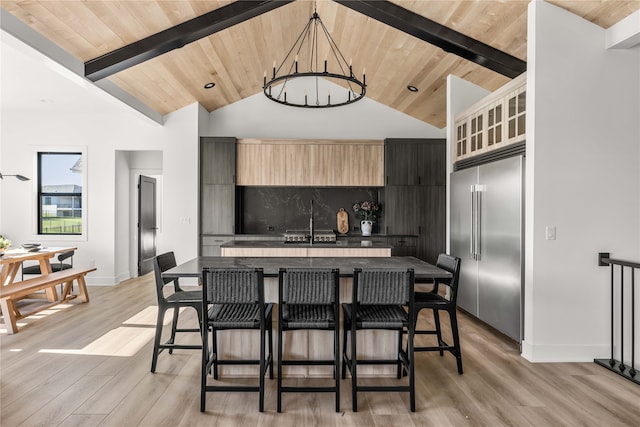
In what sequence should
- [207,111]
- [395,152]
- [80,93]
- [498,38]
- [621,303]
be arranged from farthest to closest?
[207,111] → [395,152] → [80,93] → [498,38] → [621,303]

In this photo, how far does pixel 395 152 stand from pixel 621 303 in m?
3.65

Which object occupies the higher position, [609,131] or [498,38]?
[498,38]

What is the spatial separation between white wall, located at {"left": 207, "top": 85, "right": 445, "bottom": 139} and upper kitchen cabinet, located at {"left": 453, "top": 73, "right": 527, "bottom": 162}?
1.88m

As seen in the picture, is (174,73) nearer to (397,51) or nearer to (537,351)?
(397,51)

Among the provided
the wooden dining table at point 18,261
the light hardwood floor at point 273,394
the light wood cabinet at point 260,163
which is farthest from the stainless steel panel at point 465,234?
the wooden dining table at point 18,261

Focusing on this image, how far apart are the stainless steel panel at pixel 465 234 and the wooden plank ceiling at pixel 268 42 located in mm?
1349

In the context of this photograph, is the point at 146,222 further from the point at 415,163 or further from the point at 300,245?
the point at 415,163

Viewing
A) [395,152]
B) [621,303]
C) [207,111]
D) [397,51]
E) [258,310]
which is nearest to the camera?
[258,310]

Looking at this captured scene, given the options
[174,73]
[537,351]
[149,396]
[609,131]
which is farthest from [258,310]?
[174,73]

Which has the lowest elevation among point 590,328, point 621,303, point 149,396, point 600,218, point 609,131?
point 149,396

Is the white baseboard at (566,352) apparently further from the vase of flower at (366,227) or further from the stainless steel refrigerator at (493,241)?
the vase of flower at (366,227)

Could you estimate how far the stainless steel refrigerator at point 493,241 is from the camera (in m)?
3.50

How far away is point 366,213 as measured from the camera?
654 centimetres

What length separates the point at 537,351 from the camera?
10.7ft
